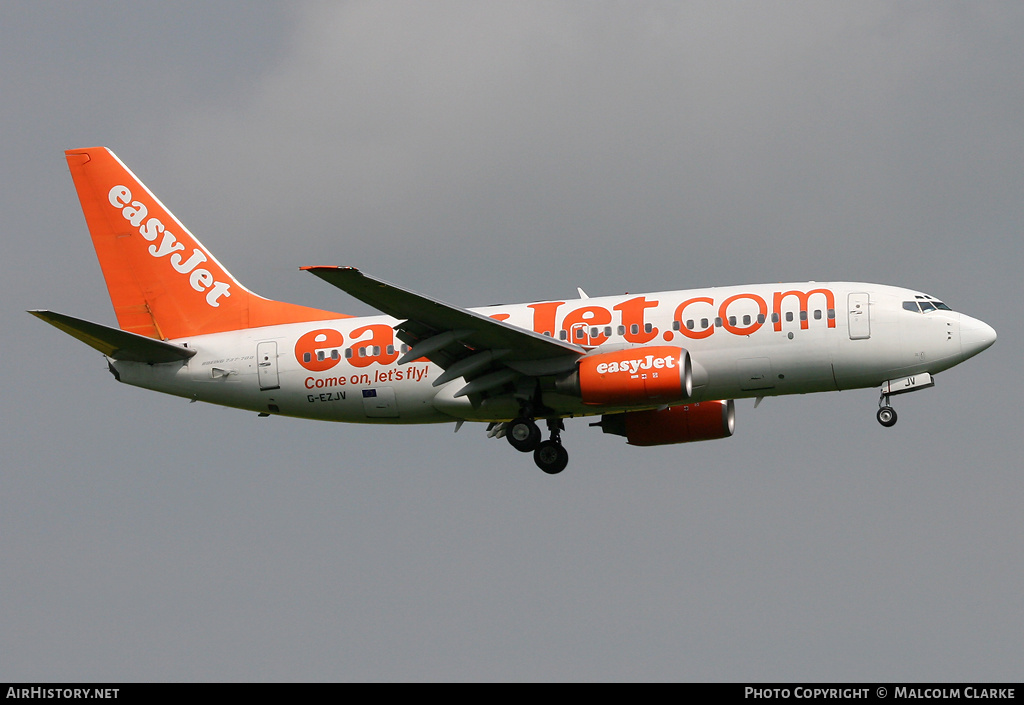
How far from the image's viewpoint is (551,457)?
4191 cm

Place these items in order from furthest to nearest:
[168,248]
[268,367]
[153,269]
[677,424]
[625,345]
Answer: [168,248], [153,269], [677,424], [268,367], [625,345]

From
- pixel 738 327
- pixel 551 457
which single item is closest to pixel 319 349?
pixel 551 457

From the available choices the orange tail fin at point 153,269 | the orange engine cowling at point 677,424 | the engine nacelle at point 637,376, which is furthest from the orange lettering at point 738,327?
the orange tail fin at point 153,269

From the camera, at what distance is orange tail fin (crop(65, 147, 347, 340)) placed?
4378 cm

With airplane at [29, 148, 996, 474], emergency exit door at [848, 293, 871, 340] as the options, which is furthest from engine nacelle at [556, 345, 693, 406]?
emergency exit door at [848, 293, 871, 340]

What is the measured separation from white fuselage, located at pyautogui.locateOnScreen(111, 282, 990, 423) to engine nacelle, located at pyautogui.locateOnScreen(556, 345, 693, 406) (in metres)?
1.04

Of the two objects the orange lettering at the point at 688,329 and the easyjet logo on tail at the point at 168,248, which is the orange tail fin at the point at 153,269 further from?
the orange lettering at the point at 688,329

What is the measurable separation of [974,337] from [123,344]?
973 inches

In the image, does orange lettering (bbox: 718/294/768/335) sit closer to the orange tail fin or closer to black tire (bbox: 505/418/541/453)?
black tire (bbox: 505/418/541/453)

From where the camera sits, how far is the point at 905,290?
3972 cm

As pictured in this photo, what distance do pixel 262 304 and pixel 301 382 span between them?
3612 mm

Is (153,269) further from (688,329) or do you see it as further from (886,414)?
(886,414)

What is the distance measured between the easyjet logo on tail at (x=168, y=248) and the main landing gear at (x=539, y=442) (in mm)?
10636
